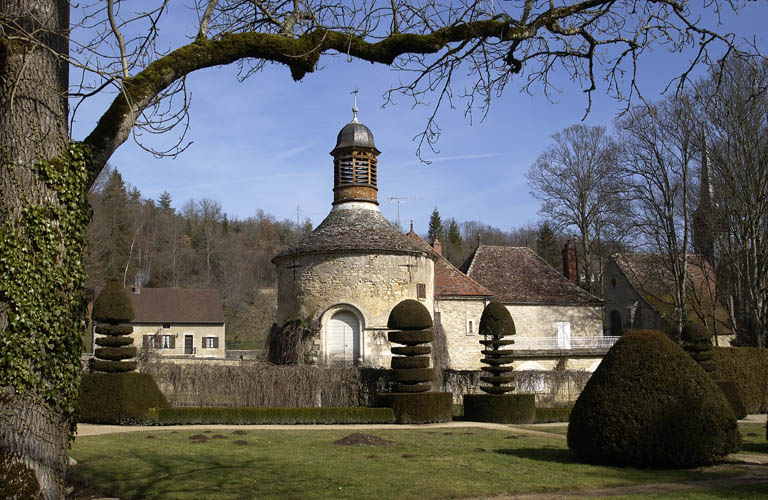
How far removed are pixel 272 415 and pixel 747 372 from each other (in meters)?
15.8

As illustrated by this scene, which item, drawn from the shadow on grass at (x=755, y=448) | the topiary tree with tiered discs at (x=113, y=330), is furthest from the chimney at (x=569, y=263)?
the topiary tree with tiered discs at (x=113, y=330)

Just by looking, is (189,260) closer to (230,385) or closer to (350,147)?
(350,147)

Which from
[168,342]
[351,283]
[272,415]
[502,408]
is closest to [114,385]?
[272,415]

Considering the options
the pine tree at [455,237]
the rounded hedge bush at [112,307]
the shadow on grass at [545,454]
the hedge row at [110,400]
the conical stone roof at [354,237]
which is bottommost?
the shadow on grass at [545,454]

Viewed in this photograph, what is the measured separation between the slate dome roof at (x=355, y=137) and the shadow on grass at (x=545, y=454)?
51.9ft

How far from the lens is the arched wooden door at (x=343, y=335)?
2409cm

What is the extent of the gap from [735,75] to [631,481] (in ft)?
67.2

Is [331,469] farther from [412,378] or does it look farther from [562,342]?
[562,342]

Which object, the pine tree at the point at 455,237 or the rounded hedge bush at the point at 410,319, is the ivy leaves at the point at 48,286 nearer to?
the rounded hedge bush at the point at 410,319

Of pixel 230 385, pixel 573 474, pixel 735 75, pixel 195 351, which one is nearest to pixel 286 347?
pixel 230 385

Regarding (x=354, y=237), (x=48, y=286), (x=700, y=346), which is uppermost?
(x=354, y=237)

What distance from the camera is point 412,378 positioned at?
19.5 m

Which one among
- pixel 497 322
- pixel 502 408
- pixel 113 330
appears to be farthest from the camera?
pixel 497 322

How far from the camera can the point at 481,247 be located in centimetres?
3588
